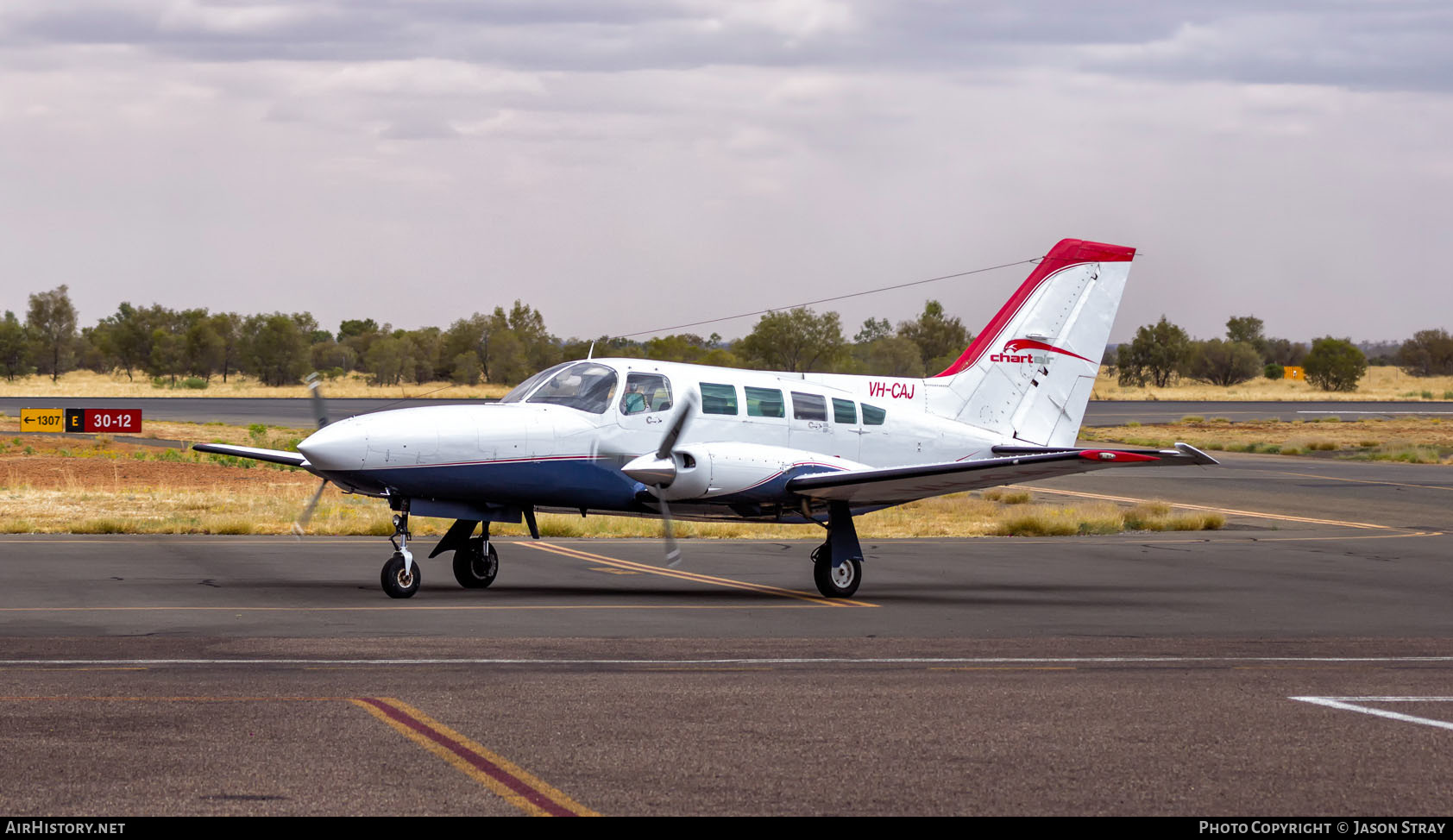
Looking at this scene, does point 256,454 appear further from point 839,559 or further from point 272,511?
point 272,511

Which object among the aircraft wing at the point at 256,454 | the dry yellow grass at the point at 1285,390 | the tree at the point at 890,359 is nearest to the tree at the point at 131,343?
the tree at the point at 890,359

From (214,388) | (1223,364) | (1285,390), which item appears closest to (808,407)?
(214,388)

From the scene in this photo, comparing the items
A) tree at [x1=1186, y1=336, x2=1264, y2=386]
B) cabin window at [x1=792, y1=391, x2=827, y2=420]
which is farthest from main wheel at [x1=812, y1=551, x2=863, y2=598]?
tree at [x1=1186, y1=336, x2=1264, y2=386]

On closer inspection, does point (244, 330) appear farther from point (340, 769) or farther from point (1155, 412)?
point (340, 769)

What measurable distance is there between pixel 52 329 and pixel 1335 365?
4902 inches

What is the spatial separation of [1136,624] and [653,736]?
7948 mm

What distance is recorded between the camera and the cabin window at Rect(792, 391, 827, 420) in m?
18.7

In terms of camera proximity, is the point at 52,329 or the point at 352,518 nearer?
the point at 352,518

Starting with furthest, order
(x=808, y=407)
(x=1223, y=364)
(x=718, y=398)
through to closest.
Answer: (x=1223, y=364) → (x=808, y=407) → (x=718, y=398)

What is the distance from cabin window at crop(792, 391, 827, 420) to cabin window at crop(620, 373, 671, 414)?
188 centimetres

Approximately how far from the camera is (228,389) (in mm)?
118625

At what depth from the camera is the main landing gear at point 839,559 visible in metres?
17.8

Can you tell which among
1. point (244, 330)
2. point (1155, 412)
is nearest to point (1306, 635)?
point (1155, 412)

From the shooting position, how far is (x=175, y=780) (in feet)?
24.6
